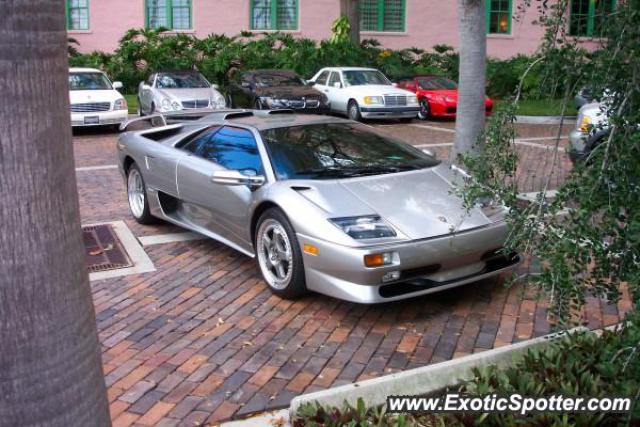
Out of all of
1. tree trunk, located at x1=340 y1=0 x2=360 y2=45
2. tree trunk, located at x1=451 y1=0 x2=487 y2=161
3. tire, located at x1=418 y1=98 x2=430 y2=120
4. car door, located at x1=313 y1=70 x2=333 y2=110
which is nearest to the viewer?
tree trunk, located at x1=451 y1=0 x2=487 y2=161

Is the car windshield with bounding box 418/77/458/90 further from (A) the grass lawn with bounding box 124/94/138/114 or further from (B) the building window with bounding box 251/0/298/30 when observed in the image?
(B) the building window with bounding box 251/0/298/30

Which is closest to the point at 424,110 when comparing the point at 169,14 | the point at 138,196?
the point at 169,14

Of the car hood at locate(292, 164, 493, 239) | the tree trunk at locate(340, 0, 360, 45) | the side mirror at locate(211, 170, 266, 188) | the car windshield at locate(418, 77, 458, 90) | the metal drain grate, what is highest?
the tree trunk at locate(340, 0, 360, 45)

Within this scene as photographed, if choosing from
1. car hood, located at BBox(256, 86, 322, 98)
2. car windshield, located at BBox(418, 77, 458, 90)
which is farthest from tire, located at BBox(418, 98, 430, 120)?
car hood, located at BBox(256, 86, 322, 98)

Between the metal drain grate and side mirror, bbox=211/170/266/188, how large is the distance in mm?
1344

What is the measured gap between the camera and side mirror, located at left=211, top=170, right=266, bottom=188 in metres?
5.82

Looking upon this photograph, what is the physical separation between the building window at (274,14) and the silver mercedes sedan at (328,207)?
920 inches

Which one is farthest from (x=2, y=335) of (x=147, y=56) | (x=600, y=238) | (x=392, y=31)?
(x=392, y=31)

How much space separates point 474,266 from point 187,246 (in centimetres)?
309

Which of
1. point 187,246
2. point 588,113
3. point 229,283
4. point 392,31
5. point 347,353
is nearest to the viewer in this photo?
point 347,353

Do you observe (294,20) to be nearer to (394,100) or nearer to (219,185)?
(394,100)

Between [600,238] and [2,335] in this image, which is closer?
[2,335]

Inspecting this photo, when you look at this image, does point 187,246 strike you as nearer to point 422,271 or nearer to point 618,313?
point 422,271

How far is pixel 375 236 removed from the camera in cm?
505
